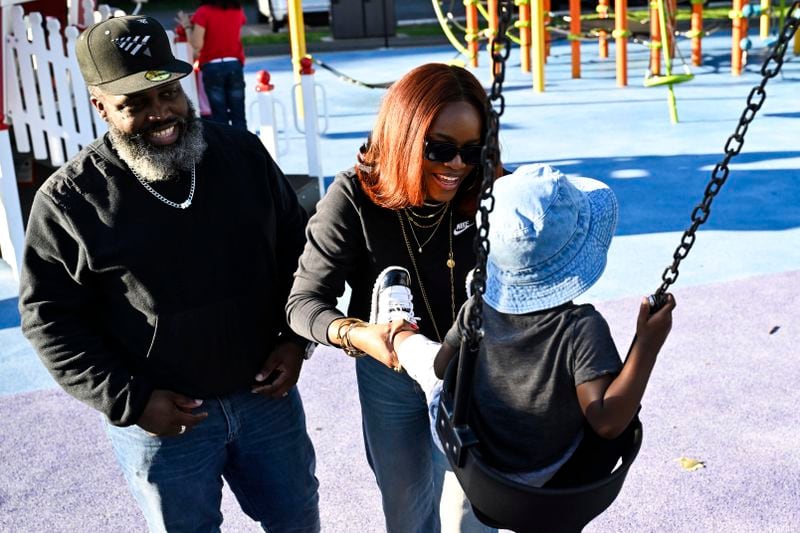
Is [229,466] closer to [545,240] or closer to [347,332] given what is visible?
[347,332]

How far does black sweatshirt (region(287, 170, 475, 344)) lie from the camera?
2.39 metres

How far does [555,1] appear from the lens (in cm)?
2186

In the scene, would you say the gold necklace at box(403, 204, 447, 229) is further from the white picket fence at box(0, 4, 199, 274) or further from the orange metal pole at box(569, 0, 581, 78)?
the orange metal pole at box(569, 0, 581, 78)

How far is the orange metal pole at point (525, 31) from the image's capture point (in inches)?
502

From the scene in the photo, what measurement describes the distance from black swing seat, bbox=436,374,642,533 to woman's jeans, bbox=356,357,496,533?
0.73 m

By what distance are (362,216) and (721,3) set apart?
72.9 ft

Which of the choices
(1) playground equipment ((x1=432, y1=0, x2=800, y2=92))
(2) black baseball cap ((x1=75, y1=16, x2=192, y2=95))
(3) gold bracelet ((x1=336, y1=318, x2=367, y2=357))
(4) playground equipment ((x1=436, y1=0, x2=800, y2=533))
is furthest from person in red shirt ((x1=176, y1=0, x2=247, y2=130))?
(4) playground equipment ((x1=436, y1=0, x2=800, y2=533))

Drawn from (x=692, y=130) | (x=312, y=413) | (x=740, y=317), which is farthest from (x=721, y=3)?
(x=312, y=413)

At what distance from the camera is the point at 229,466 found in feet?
8.75

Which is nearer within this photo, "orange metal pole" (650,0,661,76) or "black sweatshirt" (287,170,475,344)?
"black sweatshirt" (287,170,475,344)

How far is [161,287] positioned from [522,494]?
1.14 metres

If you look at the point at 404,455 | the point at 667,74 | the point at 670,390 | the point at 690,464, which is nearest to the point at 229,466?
the point at 404,455

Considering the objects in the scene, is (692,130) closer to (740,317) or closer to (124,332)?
(740,317)

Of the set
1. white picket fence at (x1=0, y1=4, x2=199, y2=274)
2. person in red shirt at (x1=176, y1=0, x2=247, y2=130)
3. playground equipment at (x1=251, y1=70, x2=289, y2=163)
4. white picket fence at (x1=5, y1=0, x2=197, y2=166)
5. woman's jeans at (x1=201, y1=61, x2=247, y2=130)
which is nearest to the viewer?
white picket fence at (x1=0, y1=4, x2=199, y2=274)
